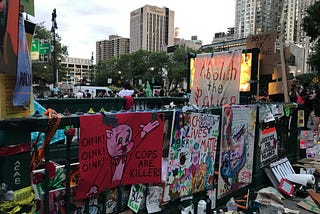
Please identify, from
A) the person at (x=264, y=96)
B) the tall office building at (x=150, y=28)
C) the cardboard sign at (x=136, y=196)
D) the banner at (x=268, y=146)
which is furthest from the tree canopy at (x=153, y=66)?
the tall office building at (x=150, y=28)

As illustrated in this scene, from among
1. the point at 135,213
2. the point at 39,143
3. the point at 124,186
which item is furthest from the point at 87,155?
the point at 135,213

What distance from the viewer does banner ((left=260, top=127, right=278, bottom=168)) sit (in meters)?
5.57

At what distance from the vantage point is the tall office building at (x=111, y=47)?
16075cm

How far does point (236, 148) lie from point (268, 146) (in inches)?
53.5

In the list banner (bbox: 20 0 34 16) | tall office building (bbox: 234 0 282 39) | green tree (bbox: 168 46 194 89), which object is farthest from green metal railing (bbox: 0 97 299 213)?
tall office building (bbox: 234 0 282 39)

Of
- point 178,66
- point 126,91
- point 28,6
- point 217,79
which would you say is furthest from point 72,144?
point 178,66

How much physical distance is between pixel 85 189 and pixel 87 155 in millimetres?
348

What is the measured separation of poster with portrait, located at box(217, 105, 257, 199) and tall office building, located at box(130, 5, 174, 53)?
148m

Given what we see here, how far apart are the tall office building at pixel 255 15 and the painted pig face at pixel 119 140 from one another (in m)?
116

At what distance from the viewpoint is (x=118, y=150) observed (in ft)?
10.2

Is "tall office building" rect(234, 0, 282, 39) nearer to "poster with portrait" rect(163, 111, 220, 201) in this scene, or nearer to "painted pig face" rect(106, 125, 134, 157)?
"poster with portrait" rect(163, 111, 220, 201)

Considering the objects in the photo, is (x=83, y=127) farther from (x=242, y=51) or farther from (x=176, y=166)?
(x=242, y=51)

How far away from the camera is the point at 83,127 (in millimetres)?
2762

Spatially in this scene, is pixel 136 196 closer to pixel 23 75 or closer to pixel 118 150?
pixel 118 150
